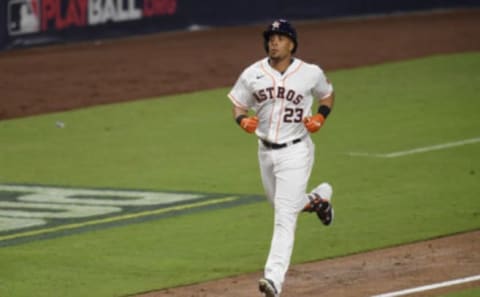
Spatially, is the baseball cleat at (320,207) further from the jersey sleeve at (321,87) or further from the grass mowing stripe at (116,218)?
the grass mowing stripe at (116,218)

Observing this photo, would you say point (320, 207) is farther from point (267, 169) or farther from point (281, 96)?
point (281, 96)

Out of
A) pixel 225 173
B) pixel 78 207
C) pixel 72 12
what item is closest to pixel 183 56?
pixel 72 12

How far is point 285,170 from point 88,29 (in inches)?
739

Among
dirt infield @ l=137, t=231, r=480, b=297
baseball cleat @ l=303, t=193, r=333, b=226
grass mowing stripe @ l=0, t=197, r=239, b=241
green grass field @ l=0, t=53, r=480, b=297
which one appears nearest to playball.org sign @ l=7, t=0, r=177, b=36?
green grass field @ l=0, t=53, r=480, b=297

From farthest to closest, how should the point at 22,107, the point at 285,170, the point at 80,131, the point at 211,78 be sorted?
the point at 211,78 → the point at 22,107 → the point at 80,131 → the point at 285,170

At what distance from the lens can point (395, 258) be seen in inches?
535

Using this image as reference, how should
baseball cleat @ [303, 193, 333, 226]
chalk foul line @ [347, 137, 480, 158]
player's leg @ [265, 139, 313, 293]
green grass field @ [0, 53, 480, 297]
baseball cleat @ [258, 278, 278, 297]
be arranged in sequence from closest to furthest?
baseball cleat @ [258, 278, 278, 297] → player's leg @ [265, 139, 313, 293] → baseball cleat @ [303, 193, 333, 226] → green grass field @ [0, 53, 480, 297] → chalk foul line @ [347, 137, 480, 158]

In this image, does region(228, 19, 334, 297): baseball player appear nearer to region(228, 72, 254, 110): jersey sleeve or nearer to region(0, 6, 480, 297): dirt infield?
region(228, 72, 254, 110): jersey sleeve

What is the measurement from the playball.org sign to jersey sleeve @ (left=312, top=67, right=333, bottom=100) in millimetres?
16448

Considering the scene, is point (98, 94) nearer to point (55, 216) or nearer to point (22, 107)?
point (22, 107)

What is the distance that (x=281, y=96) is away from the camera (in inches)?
479

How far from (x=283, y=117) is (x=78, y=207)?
4719 mm

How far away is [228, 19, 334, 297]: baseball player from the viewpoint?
12031mm

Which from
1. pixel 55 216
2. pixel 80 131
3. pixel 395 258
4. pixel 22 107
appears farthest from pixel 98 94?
pixel 395 258
